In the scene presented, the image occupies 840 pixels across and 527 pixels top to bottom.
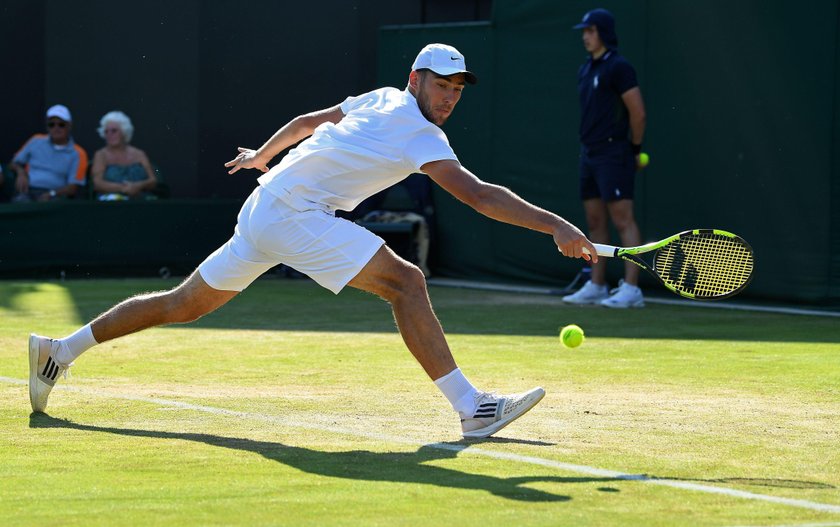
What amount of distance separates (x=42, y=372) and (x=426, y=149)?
6.57 feet

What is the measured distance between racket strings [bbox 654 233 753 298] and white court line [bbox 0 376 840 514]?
1346 mm

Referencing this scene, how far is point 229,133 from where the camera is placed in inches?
615

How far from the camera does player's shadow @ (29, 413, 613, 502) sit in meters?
4.88

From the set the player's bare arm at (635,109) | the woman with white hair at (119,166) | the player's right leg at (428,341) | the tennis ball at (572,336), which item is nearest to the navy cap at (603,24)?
the player's bare arm at (635,109)

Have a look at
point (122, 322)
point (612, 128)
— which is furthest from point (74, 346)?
point (612, 128)

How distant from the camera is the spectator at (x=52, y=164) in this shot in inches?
559

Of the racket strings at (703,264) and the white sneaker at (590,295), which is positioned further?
the white sneaker at (590,295)

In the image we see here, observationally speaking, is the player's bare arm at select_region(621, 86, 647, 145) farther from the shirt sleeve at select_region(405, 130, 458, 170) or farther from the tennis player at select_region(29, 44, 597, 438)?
the shirt sleeve at select_region(405, 130, 458, 170)

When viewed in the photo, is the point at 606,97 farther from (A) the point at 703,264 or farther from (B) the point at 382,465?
(B) the point at 382,465

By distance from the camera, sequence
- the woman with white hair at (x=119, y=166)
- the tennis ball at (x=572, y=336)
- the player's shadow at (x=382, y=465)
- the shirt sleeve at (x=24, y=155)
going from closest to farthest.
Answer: the player's shadow at (x=382, y=465) < the tennis ball at (x=572, y=336) < the woman with white hair at (x=119, y=166) < the shirt sleeve at (x=24, y=155)

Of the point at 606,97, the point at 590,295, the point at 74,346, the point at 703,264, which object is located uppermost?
the point at 606,97

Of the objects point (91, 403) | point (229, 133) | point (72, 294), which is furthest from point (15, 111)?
point (91, 403)

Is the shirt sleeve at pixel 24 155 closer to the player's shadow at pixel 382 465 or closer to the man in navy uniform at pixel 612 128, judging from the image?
the man in navy uniform at pixel 612 128

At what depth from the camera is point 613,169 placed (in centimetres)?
1152
